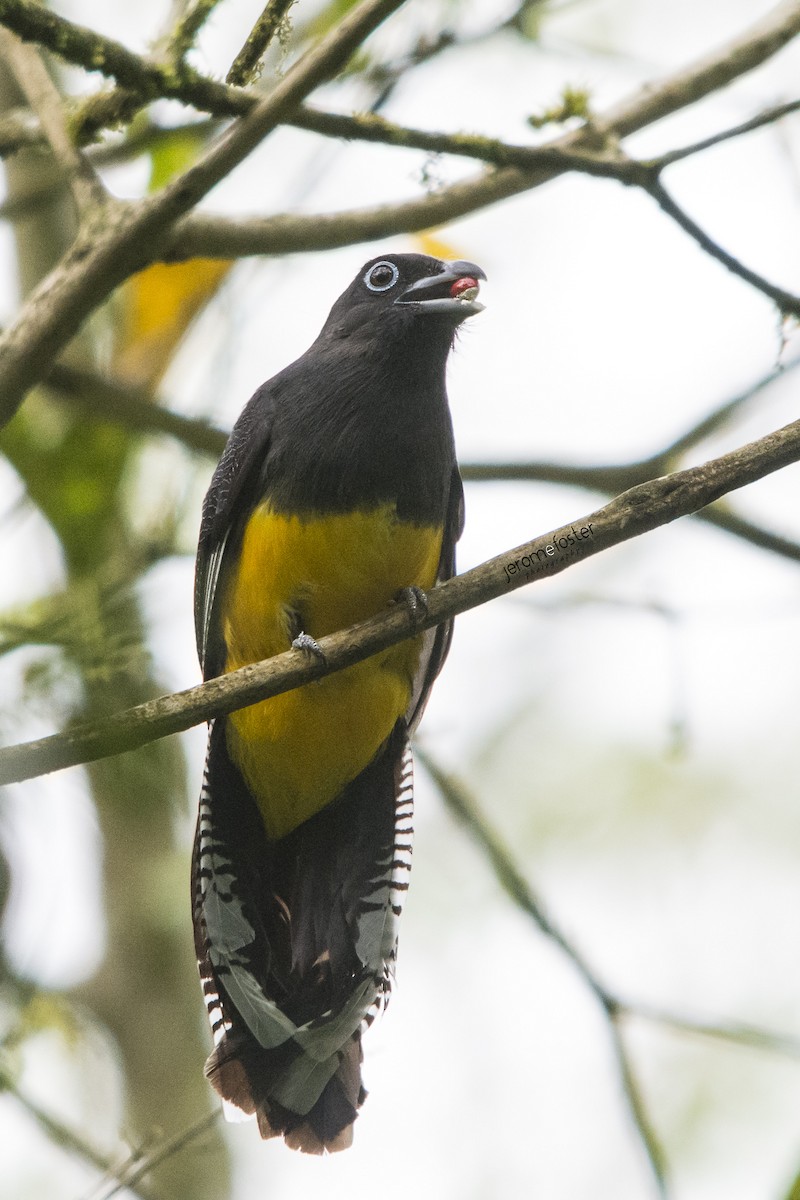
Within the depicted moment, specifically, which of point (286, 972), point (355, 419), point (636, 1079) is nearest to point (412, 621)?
point (355, 419)

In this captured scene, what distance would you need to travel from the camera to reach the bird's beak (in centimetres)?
450

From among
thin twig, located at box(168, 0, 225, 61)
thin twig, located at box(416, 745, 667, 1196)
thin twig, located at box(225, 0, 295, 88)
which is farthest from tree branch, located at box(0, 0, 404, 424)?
thin twig, located at box(416, 745, 667, 1196)

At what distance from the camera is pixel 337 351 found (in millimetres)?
4680

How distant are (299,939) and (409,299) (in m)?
2.10

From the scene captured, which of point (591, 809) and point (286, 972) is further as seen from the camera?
point (591, 809)

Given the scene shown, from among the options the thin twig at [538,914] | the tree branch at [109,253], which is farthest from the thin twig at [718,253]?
the thin twig at [538,914]

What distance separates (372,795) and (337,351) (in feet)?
4.81

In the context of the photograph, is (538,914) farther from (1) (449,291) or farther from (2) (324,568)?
(1) (449,291)

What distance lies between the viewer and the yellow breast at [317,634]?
411 cm

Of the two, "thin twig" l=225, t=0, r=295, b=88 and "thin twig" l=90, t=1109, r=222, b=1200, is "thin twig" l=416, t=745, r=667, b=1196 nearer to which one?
"thin twig" l=90, t=1109, r=222, b=1200

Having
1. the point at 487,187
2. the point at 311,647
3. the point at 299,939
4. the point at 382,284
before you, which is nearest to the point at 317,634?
the point at 311,647

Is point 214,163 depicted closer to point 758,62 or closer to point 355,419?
point 355,419

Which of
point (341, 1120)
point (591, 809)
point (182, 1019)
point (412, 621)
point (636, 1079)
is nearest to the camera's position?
point (412, 621)

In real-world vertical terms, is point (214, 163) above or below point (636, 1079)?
above
